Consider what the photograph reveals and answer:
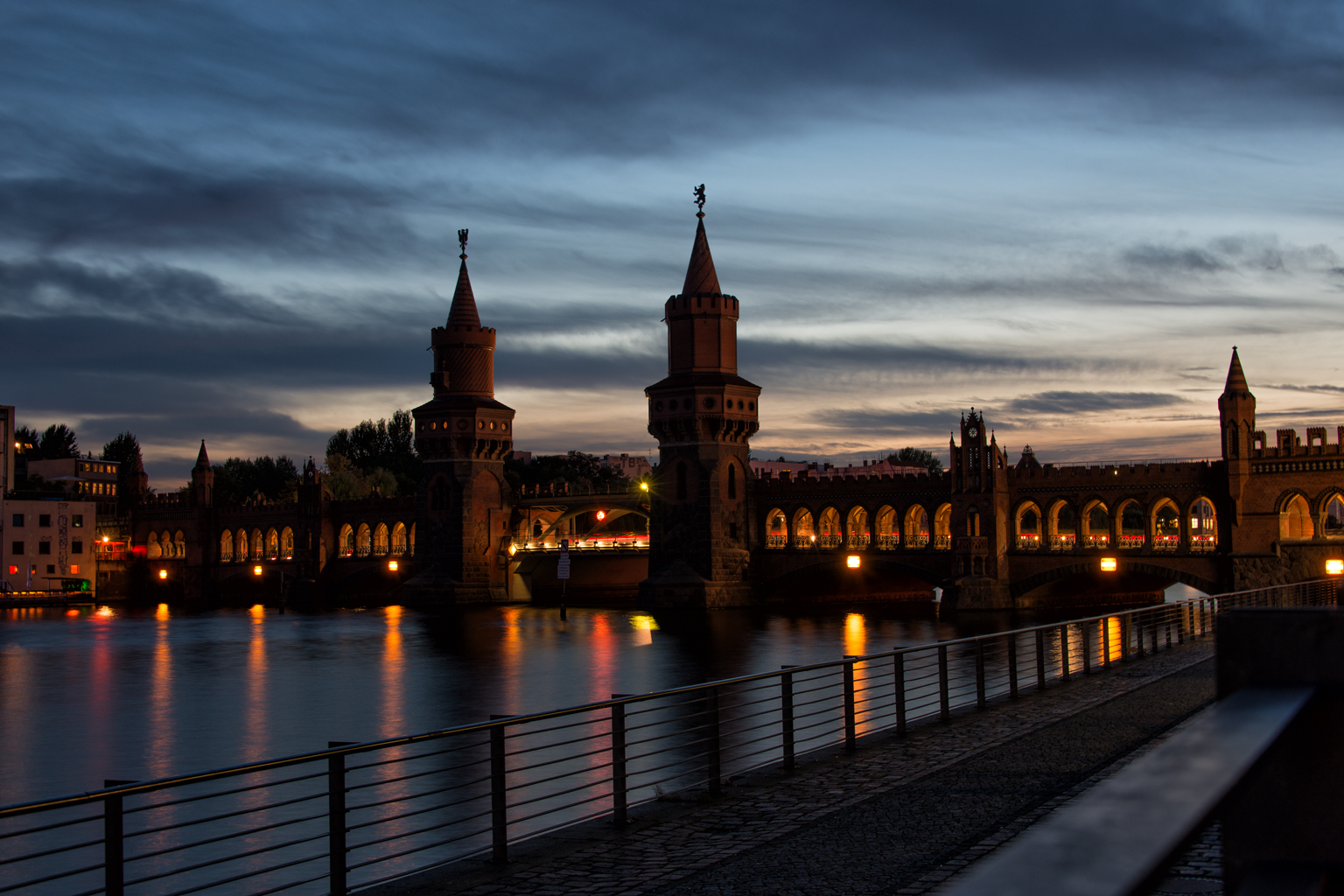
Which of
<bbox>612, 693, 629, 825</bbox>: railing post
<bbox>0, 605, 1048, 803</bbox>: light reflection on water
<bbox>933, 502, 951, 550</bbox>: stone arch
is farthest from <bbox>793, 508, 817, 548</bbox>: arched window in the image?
<bbox>612, 693, 629, 825</bbox>: railing post

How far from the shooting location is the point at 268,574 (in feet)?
333

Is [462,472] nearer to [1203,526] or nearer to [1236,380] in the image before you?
[1236,380]

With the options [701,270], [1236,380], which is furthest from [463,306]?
[1236,380]

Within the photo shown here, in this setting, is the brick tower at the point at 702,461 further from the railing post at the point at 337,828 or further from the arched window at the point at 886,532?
the railing post at the point at 337,828

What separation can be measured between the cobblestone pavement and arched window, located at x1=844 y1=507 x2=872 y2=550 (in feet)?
191

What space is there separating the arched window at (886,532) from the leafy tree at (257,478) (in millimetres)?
82237

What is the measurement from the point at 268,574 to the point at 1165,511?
80167 mm

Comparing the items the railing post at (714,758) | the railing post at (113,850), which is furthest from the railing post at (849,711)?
the railing post at (113,850)

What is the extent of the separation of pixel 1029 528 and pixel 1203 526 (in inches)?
542

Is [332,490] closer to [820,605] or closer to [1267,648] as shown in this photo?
[820,605]

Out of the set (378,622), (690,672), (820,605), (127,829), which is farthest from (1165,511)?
(127,829)

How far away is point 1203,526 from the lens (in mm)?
104875

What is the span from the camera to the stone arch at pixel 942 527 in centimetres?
6919

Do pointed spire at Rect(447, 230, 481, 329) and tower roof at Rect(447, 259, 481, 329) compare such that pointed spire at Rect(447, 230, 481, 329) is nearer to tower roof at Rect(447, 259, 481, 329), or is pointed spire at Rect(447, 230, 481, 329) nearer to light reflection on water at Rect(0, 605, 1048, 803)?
tower roof at Rect(447, 259, 481, 329)
